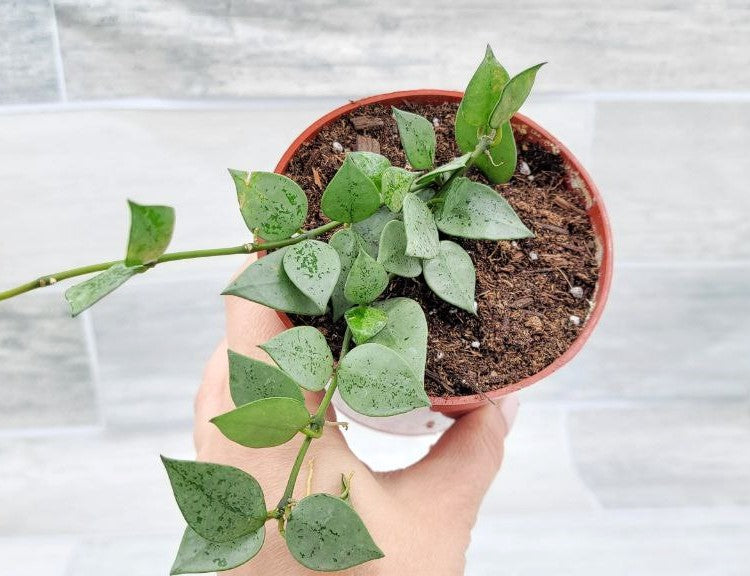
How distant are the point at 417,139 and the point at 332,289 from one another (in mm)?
143

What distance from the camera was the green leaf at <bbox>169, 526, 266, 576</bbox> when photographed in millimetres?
469

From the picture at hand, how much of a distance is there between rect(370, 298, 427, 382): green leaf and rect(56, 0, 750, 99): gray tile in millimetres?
579

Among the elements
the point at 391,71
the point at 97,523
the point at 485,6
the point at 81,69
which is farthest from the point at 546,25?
the point at 97,523

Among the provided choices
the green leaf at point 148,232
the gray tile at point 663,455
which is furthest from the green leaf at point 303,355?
the gray tile at point 663,455

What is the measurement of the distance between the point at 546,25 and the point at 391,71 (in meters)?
0.23

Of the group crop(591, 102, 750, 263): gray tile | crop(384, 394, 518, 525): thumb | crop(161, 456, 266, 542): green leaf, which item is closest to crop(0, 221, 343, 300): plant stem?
crop(161, 456, 266, 542): green leaf

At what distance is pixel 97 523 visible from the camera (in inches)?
43.7

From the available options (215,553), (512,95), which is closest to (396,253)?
(512,95)

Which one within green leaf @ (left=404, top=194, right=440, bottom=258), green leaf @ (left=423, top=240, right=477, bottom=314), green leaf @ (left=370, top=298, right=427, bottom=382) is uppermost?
green leaf @ (left=404, top=194, right=440, bottom=258)

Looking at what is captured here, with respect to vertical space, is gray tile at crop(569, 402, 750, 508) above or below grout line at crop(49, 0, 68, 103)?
below

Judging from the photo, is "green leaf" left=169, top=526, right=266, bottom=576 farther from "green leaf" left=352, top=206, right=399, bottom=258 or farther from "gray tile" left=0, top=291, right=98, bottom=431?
"gray tile" left=0, top=291, right=98, bottom=431

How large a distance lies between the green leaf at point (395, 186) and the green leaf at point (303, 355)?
0.11m

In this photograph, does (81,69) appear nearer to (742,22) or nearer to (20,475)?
(20,475)

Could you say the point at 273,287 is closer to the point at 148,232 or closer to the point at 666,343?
the point at 148,232
